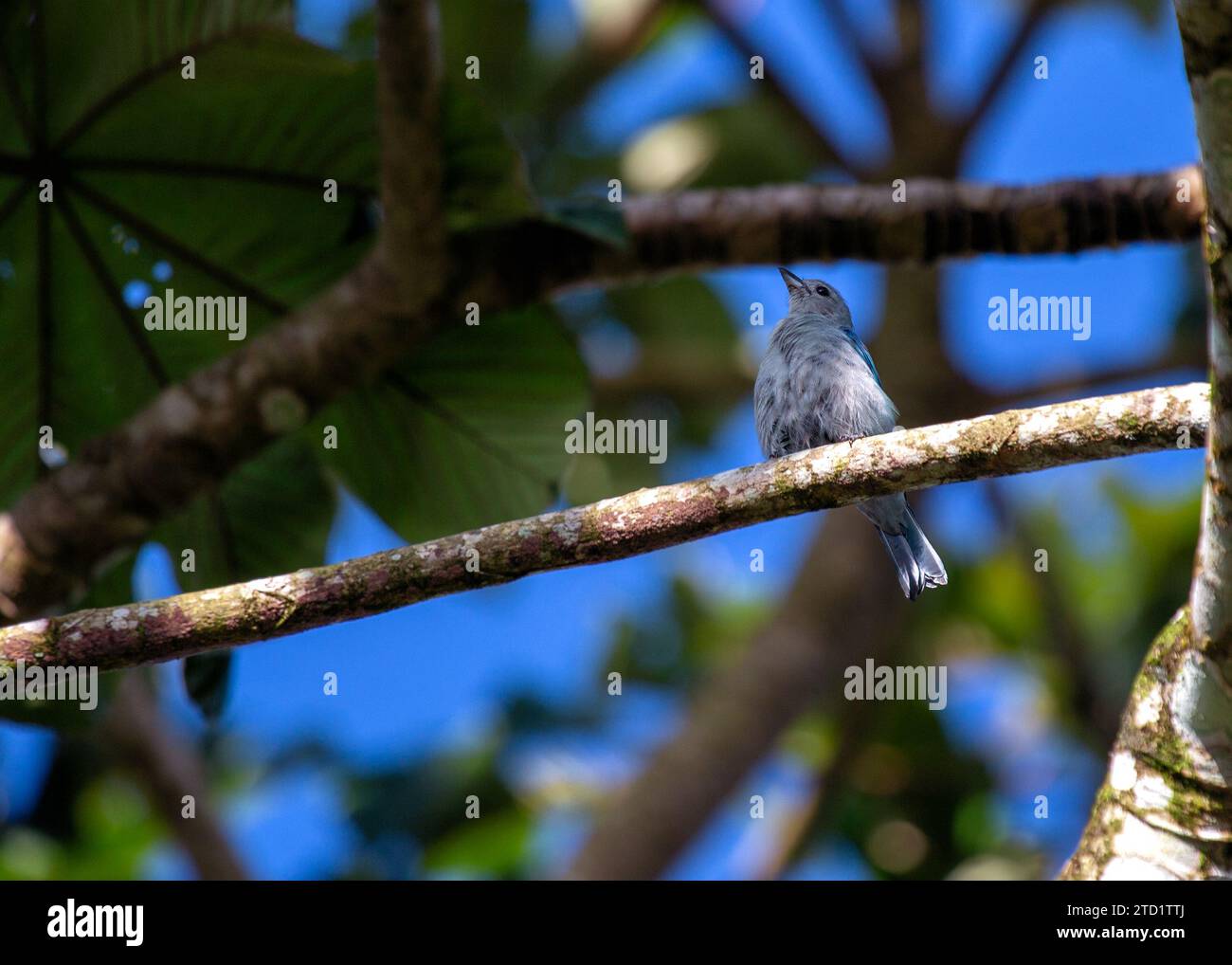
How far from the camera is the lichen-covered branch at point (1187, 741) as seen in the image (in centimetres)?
239

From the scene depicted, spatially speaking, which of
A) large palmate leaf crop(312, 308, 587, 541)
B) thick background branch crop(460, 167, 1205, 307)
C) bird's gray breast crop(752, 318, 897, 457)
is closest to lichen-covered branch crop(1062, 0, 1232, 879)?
bird's gray breast crop(752, 318, 897, 457)

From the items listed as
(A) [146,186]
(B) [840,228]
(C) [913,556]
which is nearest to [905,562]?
(C) [913,556]

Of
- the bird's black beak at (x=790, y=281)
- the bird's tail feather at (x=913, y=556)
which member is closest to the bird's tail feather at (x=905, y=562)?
the bird's tail feather at (x=913, y=556)

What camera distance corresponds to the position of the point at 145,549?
4.52 m

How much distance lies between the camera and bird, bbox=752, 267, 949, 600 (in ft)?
8.98

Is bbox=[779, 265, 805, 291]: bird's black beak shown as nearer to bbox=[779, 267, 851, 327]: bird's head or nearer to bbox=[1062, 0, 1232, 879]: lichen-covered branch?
bbox=[779, 267, 851, 327]: bird's head

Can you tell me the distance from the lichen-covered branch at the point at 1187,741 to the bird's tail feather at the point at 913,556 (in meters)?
0.53

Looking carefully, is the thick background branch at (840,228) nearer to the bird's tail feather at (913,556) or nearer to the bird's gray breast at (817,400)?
the bird's gray breast at (817,400)

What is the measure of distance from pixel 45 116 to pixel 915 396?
4.00 metres

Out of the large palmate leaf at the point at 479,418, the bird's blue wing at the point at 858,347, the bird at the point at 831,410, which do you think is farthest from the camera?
the large palmate leaf at the point at 479,418

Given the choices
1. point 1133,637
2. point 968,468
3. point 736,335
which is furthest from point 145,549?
point 1133,637

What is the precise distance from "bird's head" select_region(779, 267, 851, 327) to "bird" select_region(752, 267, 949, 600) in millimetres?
276

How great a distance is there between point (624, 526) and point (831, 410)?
0.69 m

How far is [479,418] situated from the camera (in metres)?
4.10
